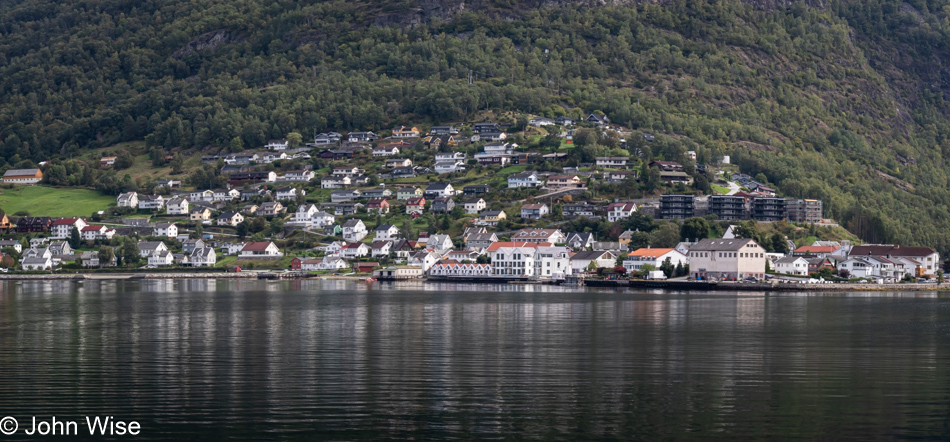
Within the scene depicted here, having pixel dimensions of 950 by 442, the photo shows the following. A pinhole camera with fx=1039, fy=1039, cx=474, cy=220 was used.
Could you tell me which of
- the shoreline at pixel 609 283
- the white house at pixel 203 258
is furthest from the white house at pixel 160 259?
the shoreline at pixel 609 283

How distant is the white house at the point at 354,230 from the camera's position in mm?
103200

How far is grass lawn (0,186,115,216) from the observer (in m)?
116

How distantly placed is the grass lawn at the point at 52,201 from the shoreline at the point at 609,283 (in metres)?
24.1

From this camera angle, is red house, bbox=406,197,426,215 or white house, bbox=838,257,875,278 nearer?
white house, bbox=838,257,875,278

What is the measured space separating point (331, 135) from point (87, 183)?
106 feet

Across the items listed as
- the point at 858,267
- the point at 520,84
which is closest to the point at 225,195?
the point at 520,84

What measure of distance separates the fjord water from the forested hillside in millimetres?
78694

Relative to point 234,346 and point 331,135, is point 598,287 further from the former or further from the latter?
point 331,135

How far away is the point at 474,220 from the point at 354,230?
11966 millimetres

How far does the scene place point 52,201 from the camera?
12044cm

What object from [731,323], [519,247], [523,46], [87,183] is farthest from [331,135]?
[731,323]

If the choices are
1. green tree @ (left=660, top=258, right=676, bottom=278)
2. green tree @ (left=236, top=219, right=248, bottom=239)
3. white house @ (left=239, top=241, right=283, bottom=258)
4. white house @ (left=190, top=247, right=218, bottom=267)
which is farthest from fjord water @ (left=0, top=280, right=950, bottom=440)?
green tree @ (left=236, top=219, right=248, bottom=239)

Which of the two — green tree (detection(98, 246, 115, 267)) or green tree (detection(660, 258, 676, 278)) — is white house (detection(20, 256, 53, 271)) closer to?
green tree (detection(98, 246, 115, 267))

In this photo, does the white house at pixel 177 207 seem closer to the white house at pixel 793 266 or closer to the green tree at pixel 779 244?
the green tree at pixel 779 244
